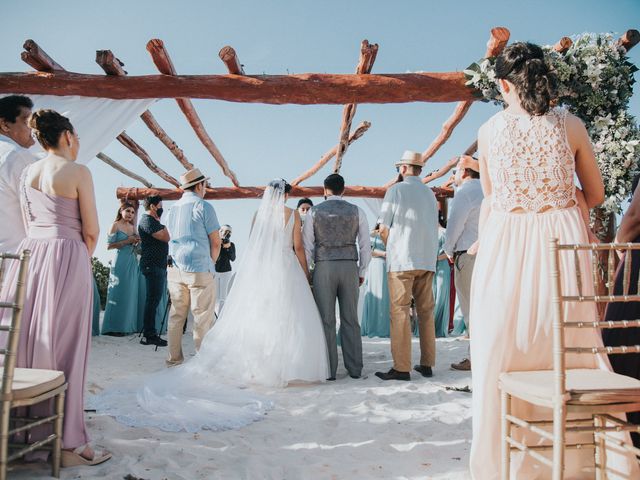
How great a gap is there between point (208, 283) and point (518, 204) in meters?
3.63

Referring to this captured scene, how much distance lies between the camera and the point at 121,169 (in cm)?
931

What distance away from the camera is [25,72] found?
15.9 ft

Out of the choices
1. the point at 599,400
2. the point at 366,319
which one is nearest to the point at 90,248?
the point at 599,400

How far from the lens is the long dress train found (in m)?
1.83

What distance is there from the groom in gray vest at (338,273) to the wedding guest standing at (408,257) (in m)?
0.31

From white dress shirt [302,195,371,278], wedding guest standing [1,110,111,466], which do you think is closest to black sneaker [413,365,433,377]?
white dress shirt [302,195,371,278]

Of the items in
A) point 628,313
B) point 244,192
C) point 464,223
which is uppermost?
point 244,192

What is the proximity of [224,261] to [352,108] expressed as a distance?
3.85m

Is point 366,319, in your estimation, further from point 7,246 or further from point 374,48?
point 7,246

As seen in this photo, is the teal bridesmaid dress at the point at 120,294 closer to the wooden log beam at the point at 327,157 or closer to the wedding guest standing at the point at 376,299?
the wedding guest standing at the point at 376,299

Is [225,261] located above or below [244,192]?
below

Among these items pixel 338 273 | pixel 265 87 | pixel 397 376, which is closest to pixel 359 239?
pixel 338 273

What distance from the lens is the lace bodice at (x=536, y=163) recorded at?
6.13 feet

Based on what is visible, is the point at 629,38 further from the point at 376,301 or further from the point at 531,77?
the point at 376,301
